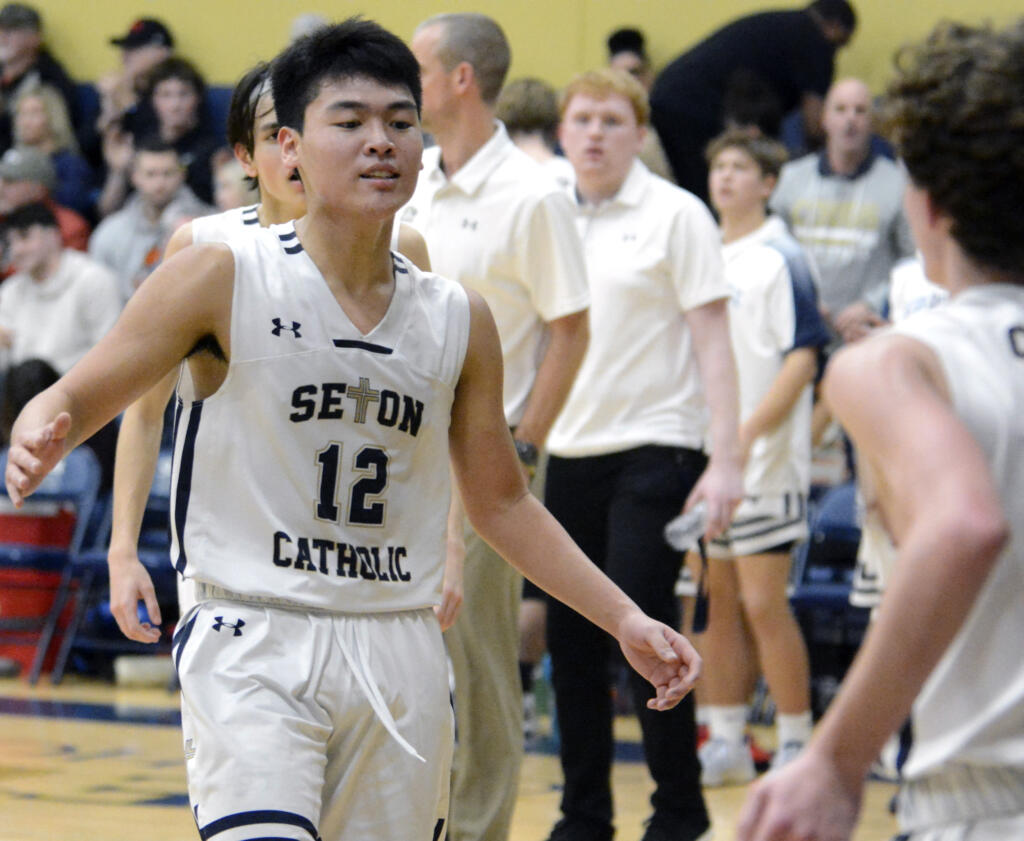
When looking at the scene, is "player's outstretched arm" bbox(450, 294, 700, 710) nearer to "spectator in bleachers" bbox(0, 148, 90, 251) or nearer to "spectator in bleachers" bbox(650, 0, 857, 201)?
"spectator in bleachers" bbox(650, 0, 857, 201)

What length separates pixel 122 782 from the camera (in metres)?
6.21

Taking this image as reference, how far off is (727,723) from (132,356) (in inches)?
171

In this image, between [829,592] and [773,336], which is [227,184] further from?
[829,592]

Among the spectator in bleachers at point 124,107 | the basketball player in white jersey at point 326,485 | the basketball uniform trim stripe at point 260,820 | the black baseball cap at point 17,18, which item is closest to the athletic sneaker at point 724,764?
the basketball player in white jersey at point 326,485

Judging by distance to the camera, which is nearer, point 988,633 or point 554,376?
point 988,633

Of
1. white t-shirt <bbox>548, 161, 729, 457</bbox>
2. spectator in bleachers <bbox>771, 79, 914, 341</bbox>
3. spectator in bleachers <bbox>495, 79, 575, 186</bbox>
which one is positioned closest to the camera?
white t-shirt <bbox>548, 161, 729, 457</bbox>

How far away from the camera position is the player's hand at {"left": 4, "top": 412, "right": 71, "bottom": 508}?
2529mm

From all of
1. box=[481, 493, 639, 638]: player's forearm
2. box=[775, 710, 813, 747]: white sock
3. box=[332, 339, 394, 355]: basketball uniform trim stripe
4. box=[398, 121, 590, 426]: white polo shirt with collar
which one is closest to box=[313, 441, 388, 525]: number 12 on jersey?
box=[332, 339, 394, 355]: basketball uniform trim stripe

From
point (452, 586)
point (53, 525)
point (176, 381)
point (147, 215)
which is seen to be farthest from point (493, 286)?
point (147, 215)

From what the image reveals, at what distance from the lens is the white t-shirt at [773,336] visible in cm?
675

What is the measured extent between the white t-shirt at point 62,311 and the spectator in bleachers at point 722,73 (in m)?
3.25

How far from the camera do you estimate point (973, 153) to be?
6.20 feet

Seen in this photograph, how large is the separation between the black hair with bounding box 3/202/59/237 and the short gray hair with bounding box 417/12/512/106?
17.8ft

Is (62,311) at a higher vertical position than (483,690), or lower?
higher
